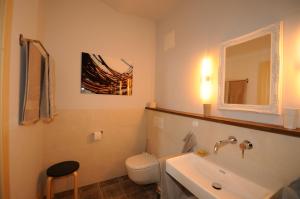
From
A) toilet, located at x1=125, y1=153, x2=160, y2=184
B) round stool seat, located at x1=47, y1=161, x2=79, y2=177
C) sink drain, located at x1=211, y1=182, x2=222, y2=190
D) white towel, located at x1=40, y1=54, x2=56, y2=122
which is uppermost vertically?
white towel, located at x1=40, y1=54, x2=56, y2=122

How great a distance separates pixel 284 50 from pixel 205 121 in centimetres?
82

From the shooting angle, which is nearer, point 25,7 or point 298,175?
point 298,175

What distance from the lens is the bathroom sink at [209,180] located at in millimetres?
921

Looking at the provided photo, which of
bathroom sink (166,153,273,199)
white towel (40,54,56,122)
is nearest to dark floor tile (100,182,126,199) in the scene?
bathroom sink (166,153,273,199)

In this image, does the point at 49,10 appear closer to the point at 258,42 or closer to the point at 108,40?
the point at 108,40

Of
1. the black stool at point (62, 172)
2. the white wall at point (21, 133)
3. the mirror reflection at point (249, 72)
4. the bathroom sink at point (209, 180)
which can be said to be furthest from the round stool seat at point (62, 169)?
the mirror reflection at point (249, 72)

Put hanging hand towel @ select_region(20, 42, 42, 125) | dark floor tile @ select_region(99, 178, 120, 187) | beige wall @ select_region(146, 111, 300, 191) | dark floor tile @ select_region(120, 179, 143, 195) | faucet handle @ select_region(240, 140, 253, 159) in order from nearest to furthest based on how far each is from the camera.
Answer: beige wall @ select_region(146, 111, 300, 191) < faucet handle @ select_region(240, 140, 253, 159) < hanging hand towel @ select_region(20, 42, 42, 125) < dark floor tile @ select_region(120, 179, 143, 195) < dark floor tile @ select_region(99, 178, 120, 187)

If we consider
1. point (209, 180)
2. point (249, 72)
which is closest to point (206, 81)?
point (249, 72)

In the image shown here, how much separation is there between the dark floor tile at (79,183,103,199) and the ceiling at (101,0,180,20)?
2.71m

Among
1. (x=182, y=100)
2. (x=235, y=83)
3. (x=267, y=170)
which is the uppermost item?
(x=235, y=83)

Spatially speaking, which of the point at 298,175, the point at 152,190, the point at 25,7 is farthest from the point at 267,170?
the point at 25,7

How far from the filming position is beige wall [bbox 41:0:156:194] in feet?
6.05

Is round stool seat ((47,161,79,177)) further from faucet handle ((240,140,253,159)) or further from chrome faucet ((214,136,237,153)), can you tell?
faucet handle ((240,140,253,159))

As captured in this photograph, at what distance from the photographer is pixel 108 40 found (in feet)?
7.07
